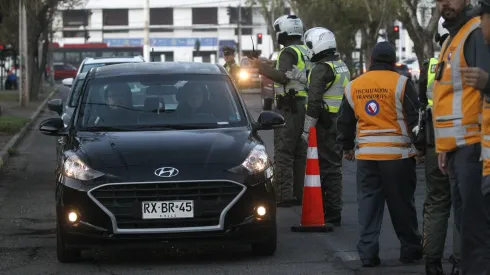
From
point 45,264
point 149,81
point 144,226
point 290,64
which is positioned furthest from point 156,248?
point 290,64

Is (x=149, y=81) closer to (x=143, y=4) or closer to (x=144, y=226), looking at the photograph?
(x=144, y=226)

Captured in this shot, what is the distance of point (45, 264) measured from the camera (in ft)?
30.0

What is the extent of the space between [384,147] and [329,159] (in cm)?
298

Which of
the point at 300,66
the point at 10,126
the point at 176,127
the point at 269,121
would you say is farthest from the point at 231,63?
the point at 176,127

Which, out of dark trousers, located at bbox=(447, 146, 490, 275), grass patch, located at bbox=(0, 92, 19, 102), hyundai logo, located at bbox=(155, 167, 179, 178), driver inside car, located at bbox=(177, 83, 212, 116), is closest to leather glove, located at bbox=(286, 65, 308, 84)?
driver inside car, located at bbox=(177, 83, 212, 116)

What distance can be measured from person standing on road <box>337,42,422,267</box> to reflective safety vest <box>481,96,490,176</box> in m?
2.52

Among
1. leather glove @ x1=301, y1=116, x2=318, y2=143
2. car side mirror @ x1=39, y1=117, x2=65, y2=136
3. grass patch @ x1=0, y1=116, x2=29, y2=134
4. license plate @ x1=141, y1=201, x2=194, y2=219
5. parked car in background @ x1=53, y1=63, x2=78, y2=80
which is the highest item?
car side mirror @ x1=39, y1=117, x2=65, y2=136

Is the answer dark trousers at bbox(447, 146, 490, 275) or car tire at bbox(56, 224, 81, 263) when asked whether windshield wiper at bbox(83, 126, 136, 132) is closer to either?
car tire at bbox(56, 224, 81, 263)

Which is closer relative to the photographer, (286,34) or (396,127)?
(396,127)

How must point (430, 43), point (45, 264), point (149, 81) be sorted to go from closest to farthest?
1. point (45, 264)
2. point (149, 81)
3. point (430, 43)

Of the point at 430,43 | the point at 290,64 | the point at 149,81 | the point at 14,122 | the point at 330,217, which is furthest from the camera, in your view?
the point at 430,43

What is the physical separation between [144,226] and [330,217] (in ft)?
9.61

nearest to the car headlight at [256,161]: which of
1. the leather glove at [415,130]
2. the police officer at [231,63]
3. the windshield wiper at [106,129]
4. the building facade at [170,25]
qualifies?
the windshield wiper at [106,129]

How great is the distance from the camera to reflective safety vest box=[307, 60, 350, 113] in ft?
37.2
